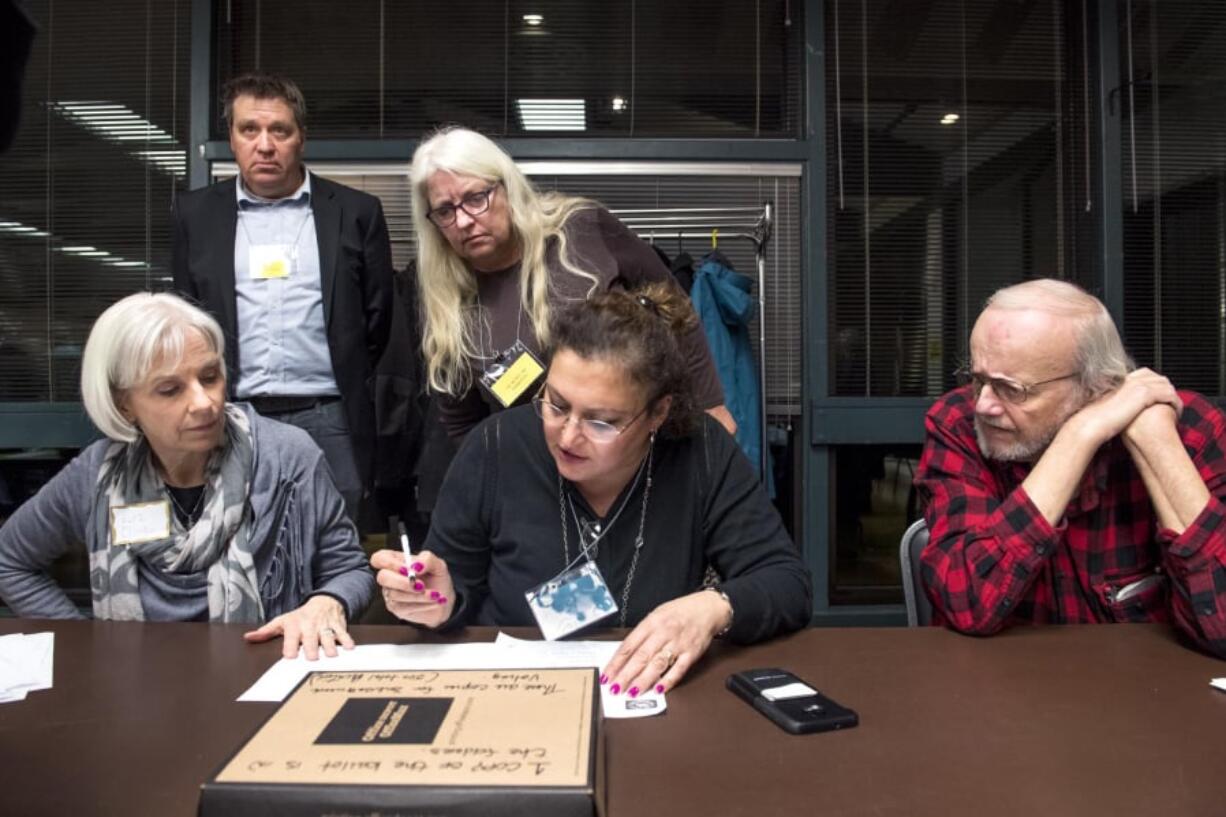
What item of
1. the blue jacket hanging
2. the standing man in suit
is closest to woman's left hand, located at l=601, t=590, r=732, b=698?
the standing man in suit

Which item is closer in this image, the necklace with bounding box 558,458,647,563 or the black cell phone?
the black cell phone

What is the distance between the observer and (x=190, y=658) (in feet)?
4.43

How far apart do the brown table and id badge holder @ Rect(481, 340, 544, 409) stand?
0.72 metres

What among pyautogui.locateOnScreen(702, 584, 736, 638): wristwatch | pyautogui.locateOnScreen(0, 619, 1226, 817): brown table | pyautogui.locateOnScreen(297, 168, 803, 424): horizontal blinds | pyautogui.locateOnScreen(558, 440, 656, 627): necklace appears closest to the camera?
pyautogui.locateOnScreen(0, 619, 1226, 817): brown table

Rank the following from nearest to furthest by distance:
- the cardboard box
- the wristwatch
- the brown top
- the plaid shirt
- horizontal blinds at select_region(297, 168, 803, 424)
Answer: the cardboard box < the wristwatch < the plaid shirt < the brown top < horizontal blinds at select_region(297, 168, 803, 424)

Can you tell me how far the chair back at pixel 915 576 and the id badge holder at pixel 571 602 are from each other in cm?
65

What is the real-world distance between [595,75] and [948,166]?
1.50m

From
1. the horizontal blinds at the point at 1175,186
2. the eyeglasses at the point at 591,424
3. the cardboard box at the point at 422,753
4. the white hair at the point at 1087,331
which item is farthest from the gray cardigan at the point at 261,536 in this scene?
the horizontal blinds at the point at 1175,186

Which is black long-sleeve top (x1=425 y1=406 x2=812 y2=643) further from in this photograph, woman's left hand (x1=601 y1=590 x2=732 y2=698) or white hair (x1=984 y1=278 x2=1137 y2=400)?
white hair (x1=984 y1=278 x2=1137 y2=400)

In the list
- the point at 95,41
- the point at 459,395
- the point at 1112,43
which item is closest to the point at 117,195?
the point at 95,41

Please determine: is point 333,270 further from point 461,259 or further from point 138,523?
point 138,523

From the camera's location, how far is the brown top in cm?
213

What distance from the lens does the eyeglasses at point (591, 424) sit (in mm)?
1507

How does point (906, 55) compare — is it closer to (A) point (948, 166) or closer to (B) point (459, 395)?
(A) point (948, 166)
